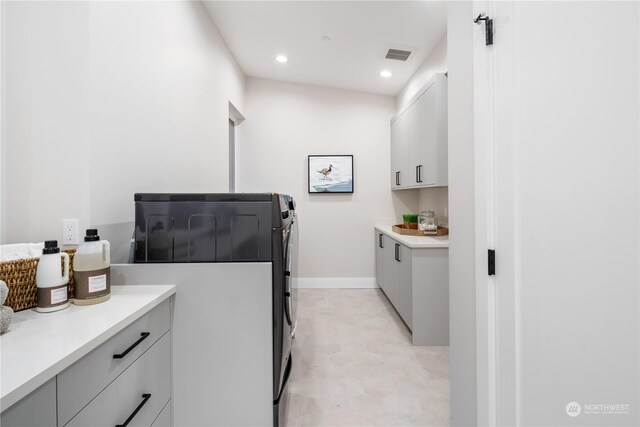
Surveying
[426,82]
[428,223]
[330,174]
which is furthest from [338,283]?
[426,82]

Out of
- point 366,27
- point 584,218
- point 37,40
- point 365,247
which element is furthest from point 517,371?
point 365,247

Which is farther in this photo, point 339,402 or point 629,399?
point 339,402

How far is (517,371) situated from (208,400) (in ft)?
4.02

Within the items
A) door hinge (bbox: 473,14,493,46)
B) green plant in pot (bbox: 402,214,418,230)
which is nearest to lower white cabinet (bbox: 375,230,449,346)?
green plant in pot (bbox: 402,214,418,230)

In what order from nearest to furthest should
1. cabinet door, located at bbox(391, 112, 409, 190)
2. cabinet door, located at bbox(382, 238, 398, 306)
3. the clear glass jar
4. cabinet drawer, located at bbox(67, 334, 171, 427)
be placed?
cabinet drawer, located at bbox(67, 334, 171, 427) → the clear glass jar → cabinet door, located at bbox(382, 238, 398, 306) → cabinet door, located at bbox(391, 112, 409, 190)

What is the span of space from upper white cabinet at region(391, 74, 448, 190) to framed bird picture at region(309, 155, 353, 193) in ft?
2.31

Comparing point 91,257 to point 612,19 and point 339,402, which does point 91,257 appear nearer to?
point 339,402

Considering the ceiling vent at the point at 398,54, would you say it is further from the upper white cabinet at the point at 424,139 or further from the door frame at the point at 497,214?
the door frame at the point at 497,214

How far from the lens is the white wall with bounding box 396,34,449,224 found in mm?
2766

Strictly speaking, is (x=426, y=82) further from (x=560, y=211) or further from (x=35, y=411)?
(x=35, y=411)

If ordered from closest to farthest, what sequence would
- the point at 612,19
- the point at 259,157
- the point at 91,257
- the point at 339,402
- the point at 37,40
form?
the point at 612,19
the point at 91,257
the point at 37,40
the point at 339,402
the point at 259,157

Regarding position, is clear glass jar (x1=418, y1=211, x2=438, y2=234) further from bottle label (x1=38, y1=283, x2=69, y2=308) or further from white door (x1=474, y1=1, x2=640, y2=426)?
bottle label (x1=38, y1=283, x2=69, y2=308)

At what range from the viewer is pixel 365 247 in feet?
13.6

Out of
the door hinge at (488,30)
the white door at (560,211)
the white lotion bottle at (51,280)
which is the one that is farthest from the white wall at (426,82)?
the white lotion bottle at (51,280)
